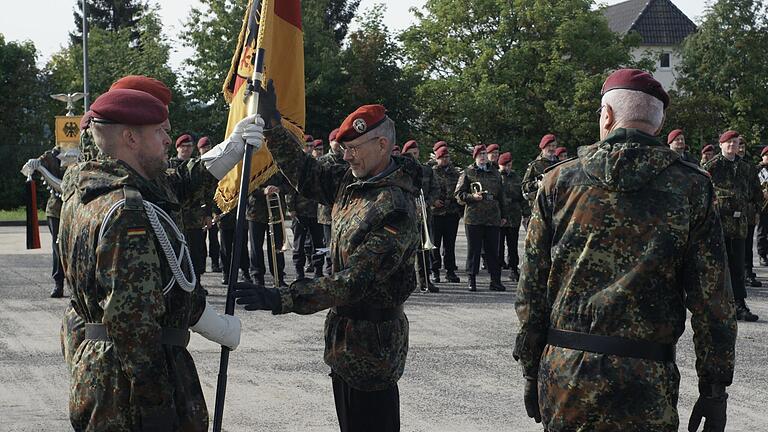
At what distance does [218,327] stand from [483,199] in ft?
37.3

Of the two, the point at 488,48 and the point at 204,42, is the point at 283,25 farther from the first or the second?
the point at 488,48

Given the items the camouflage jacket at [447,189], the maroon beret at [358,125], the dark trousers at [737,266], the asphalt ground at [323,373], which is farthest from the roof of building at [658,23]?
the maroon beret at [358,125]

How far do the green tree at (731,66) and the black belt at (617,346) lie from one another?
176ft

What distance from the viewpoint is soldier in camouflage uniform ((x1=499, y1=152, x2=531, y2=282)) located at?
1591 cm

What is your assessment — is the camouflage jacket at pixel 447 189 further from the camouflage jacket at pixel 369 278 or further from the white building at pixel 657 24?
the white building at pixel 657 24

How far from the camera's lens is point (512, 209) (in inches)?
629

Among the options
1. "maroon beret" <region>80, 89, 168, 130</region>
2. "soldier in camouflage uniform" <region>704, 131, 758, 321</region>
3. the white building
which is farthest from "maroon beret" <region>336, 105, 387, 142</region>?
the white building

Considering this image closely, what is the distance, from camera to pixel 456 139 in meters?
50.1

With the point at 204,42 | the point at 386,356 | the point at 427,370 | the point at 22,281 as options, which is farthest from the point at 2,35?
the point at 386,356

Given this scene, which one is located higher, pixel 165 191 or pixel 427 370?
pixel 165 191

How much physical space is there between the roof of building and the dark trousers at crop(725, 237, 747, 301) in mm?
72444

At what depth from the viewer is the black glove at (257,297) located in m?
4.44

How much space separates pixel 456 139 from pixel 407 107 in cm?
923

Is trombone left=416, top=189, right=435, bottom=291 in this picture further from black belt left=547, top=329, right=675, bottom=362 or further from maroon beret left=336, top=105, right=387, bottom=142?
black belt left=547, top=329, right=675, bottom=362
